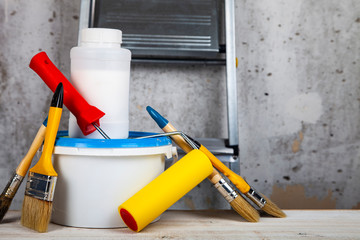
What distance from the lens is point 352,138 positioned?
1703mm

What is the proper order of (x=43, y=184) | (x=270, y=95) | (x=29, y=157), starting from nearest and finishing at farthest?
(x=43, y=184), (x=29, y=157), (x=270, y=95)

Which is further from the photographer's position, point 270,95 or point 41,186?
point 270,95

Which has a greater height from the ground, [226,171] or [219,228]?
[226,171]

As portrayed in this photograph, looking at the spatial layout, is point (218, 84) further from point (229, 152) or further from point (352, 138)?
point (352, 138)

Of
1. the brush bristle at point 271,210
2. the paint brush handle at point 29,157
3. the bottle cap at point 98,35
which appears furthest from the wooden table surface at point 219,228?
the bottle cap at point 98,35

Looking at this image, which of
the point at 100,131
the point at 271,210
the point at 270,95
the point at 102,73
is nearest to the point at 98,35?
the point at 102,73

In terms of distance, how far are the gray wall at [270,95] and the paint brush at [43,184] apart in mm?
759

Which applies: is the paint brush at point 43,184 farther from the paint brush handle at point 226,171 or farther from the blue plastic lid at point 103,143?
the paint brush handle at point 226,171

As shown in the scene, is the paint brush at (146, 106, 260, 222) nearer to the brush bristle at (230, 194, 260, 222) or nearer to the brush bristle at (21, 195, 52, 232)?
the brush bristle at (230, 194, 260, 222)

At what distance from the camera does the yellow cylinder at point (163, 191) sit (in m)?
0.89

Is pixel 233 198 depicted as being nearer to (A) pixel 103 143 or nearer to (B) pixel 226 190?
(B) pixel 226 190

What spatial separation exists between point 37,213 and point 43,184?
0.06m

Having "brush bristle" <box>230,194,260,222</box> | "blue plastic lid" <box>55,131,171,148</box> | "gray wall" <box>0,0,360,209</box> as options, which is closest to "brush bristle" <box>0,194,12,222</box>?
"blue plastic lid" <box>55,131,171,148</box>

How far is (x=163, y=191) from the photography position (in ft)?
3.01
